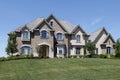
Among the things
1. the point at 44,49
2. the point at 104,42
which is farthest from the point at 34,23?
the point at 104,42

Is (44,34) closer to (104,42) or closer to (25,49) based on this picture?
(25,49)

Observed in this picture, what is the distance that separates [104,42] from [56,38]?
40.5 feet

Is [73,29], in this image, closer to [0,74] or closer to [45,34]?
[45,34]

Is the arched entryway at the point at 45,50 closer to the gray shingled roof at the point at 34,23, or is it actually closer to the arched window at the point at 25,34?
the arched window at the point at 25,34

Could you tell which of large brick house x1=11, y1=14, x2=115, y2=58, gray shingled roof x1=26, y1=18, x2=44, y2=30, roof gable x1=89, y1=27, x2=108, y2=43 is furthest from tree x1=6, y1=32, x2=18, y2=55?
roof gable x1=89, y1=27, x2=108, y2=43

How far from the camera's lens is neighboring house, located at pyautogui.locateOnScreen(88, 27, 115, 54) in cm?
7450

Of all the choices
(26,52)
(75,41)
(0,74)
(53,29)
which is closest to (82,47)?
(75,41)

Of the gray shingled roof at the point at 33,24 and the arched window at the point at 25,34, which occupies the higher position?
the gray shingled roof at the point at 33,24

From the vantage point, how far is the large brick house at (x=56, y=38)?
66938mm

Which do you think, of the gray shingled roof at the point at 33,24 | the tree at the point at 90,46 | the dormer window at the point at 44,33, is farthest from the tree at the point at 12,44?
the tree at the point at 90,46

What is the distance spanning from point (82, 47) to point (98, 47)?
4.73 metres

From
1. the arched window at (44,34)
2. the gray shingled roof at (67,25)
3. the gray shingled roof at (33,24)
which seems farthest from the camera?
the gray shingled roof at (67,25)

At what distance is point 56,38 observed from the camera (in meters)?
70.2

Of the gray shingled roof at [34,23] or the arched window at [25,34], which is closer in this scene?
the arched window at [25,34]
